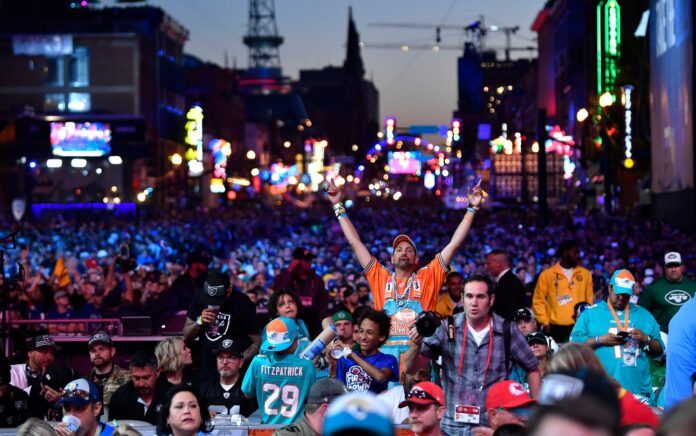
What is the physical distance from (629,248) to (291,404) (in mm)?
21660

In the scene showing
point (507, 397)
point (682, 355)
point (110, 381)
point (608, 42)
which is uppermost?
point (608, 42)

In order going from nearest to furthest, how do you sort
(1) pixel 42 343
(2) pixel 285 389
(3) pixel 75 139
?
1. (2) pixel 285 389
2. (1) pixel 42 343
3. (3) pixel 75 139

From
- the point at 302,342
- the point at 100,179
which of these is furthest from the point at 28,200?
the point at 302,342

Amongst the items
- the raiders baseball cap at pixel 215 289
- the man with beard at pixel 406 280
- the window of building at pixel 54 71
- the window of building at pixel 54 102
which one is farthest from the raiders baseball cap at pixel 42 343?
the window of building at pixel 54 71

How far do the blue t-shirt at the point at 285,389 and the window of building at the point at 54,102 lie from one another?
278 feet

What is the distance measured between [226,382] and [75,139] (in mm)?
73921

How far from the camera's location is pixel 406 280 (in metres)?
9.62

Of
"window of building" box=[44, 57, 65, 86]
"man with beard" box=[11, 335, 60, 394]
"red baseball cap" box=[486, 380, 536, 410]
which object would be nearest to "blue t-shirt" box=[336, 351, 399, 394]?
"red baseball cap" box=[486, 380, 536, 410]

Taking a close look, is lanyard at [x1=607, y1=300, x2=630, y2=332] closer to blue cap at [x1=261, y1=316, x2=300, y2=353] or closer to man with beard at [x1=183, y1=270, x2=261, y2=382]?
blue cap at [x1=261, y1=316, x2=300, y2=353]

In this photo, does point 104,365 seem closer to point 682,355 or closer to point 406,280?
point 406,280

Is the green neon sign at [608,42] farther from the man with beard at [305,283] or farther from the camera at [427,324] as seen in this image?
the camera at [427,324]

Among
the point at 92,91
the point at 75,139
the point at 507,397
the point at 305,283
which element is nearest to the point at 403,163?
the point at 92,91

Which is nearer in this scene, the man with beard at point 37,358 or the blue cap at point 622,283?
the blue cap at point 622,283

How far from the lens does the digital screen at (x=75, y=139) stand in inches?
3196
